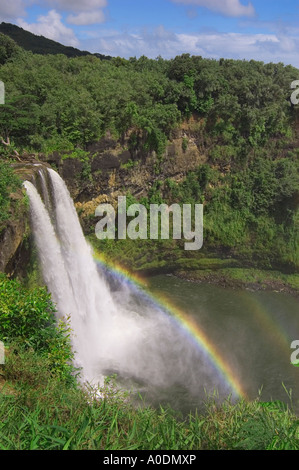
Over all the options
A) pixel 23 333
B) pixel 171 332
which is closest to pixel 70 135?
pixel 171 332

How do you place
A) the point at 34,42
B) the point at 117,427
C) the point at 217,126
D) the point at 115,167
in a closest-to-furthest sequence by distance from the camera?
the point at 117,427 → the point at 115,167 → the point at 217,126 → the point at 34,42

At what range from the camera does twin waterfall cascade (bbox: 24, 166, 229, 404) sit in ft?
37.6

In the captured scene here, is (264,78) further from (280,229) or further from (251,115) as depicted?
(280,229)

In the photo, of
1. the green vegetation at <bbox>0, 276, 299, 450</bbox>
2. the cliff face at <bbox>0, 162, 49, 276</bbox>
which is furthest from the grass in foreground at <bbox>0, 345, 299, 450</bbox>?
the cliff face at <bbox>0, 162, 49, 276</bbox>

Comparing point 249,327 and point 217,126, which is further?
point 217,126

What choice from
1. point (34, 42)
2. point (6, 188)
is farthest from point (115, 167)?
point (34, 42)

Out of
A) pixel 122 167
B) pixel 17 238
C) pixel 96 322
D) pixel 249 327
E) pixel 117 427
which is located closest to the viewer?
pixel 117 427

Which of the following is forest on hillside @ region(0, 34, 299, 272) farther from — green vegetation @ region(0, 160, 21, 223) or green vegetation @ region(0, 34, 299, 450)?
green vegetation @ region(0, 160, 21, 223)

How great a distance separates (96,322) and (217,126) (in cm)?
1227

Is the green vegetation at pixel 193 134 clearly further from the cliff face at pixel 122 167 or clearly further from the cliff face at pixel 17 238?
the cliff face at pixel 17 238

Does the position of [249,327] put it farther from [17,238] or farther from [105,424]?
[105,424]

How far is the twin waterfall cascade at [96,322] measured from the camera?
11445mm

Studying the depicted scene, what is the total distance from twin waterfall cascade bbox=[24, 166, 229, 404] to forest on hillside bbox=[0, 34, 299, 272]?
5.78 metres

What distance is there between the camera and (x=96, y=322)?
13.7m
